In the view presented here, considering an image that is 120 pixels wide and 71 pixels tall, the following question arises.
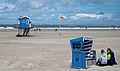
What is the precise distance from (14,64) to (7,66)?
55cm

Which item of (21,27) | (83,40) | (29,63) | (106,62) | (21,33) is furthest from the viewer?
(21,33)

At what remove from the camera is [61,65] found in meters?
12.7

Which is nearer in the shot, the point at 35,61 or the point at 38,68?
the point at 38,68

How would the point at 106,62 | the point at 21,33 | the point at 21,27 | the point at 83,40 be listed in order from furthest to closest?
the point at 21,33
the point at 21,27
the point at 106,62
the point at 83,40

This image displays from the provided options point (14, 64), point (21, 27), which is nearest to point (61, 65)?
point (14, 64)

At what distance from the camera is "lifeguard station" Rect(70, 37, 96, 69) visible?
11.4m

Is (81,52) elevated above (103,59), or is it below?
above

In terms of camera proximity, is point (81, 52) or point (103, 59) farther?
point (103, 59)

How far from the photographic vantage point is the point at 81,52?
11336 millimetres

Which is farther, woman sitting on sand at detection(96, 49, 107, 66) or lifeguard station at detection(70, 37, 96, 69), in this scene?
woman sitting on sand at detection(96, 49, 107, 66)

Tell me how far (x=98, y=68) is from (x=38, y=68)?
2547 mm

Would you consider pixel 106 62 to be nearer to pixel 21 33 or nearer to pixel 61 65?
pixel 61 65

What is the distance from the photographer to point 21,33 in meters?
41.3

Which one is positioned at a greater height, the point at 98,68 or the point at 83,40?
the point at 83,40
